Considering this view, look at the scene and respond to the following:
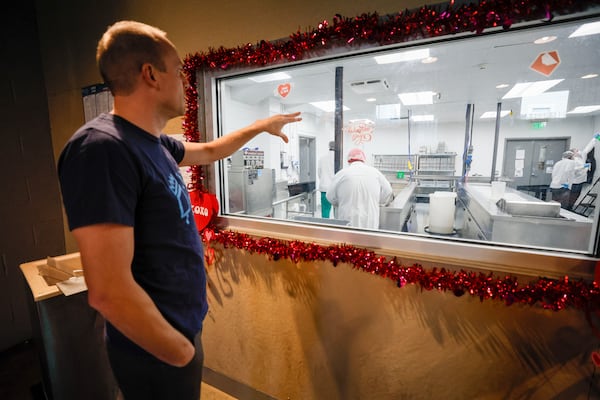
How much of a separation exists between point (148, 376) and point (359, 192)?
7.86 feet

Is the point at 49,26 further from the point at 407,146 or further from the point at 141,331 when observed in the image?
the point at 407,146

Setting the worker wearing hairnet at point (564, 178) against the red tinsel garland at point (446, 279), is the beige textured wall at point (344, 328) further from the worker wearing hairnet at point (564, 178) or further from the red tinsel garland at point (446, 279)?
the worker wearing hairnet at point (564, 178)

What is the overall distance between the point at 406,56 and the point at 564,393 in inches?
77.4

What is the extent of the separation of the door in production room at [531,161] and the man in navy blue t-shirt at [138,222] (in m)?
2.00

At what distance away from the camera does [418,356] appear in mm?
1371

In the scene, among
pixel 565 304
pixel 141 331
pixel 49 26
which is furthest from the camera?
pixel 49 26

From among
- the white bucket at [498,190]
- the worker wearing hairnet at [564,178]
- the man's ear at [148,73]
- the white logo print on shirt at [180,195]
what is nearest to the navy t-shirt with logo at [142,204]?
the white logo print on shirt at [180,195]

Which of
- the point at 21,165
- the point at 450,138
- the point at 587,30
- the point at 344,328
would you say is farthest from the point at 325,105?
the point at 344,328

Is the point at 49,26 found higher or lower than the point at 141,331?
higher

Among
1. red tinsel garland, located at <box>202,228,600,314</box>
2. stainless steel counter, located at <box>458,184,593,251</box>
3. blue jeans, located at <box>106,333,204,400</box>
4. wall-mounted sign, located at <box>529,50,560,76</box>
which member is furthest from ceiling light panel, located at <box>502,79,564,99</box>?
blue jeans, located at <box>106,333,204,400</box>

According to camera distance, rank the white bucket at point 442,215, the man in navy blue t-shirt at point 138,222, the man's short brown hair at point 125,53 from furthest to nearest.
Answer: the white bucket at point 442,215 < the man's short brown hair at point 125,53 < the man in navy blue t-shirt at point 138,222

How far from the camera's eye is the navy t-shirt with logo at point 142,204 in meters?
0.64

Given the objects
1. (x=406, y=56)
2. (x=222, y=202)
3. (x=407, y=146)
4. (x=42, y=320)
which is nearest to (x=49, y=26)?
(x=222, y=202)

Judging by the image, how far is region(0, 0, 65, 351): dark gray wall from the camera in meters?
2.35
